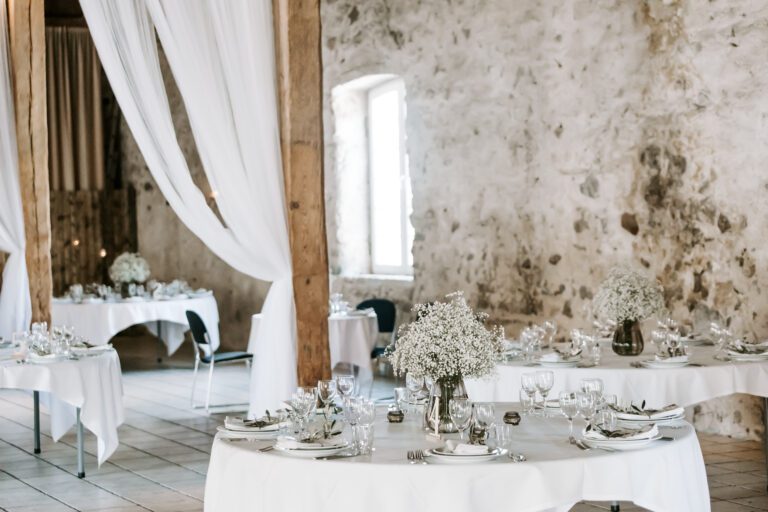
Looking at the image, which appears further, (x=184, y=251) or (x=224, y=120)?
(x=184, y=251)

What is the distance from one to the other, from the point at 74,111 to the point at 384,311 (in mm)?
6681

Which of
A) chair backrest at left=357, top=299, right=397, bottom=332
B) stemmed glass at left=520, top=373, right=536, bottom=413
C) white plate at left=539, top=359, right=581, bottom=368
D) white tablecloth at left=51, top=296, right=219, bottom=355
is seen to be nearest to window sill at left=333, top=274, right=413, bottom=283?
chair backrest at left=357, top=299, right=397, bottom=332

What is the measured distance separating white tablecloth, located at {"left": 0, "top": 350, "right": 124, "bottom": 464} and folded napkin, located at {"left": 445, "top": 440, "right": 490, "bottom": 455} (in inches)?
127

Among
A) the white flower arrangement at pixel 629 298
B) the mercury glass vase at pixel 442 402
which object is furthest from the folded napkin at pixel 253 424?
the white flower arrangement at pixel 629 298

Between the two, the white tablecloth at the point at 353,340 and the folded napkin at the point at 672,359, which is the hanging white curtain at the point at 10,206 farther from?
the folded napkin at the point at 672,359

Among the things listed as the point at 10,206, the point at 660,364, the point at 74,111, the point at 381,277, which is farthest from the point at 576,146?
the point at 74,111

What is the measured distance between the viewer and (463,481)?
2889mm

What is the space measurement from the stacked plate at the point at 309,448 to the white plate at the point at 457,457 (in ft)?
0.91

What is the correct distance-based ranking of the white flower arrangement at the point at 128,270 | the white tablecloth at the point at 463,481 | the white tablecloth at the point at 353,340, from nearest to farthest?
the white tablecloth at the point at 463,481
the white tablecloth at the point at 353,340
the white flower arrangement at the point at 128,270

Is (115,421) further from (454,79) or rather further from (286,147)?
(454,79)

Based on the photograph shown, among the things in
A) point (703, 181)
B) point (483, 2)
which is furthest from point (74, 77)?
point (703, 181)

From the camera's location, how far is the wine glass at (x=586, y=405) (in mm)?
3215

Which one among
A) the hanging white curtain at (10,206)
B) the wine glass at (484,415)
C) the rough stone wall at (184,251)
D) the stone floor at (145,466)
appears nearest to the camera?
the wine glass at (484,415)

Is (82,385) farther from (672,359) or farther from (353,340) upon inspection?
(672,359)
